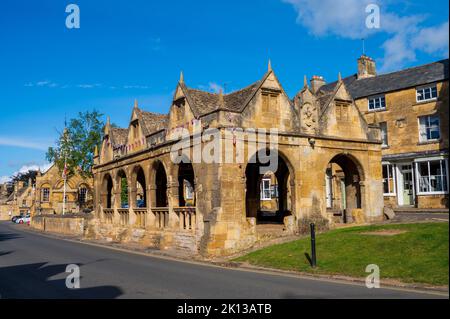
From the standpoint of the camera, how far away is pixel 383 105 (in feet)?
115

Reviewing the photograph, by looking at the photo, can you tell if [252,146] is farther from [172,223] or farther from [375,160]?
[375,160]

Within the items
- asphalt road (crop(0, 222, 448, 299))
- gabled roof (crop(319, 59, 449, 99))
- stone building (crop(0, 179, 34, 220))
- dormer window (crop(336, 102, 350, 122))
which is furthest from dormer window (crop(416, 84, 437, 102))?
stone building (crop(0, 179, 34, 220))

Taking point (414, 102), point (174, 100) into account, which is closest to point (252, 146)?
point (174, 100)

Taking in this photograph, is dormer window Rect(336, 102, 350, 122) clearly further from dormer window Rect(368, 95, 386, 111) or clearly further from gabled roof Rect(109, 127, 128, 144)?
gabled roof Rect(109, 127, 128, 144)

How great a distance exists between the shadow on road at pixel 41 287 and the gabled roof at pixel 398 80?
71.9 feet

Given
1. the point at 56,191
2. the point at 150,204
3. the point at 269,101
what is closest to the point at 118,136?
the point at 150,204

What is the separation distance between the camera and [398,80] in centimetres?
3509

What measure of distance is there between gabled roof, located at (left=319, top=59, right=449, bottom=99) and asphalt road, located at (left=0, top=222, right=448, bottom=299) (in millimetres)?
19505

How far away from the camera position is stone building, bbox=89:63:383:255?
707 inches

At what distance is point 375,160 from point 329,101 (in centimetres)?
423

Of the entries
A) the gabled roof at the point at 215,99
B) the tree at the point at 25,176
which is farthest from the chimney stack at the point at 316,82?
the tree at the point at 25,176

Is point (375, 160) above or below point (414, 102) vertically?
below

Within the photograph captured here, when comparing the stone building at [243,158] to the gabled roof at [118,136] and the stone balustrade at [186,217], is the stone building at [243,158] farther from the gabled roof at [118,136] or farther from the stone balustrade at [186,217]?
the gabled roof at [118,136]

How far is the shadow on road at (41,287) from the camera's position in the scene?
9727 millimetres
